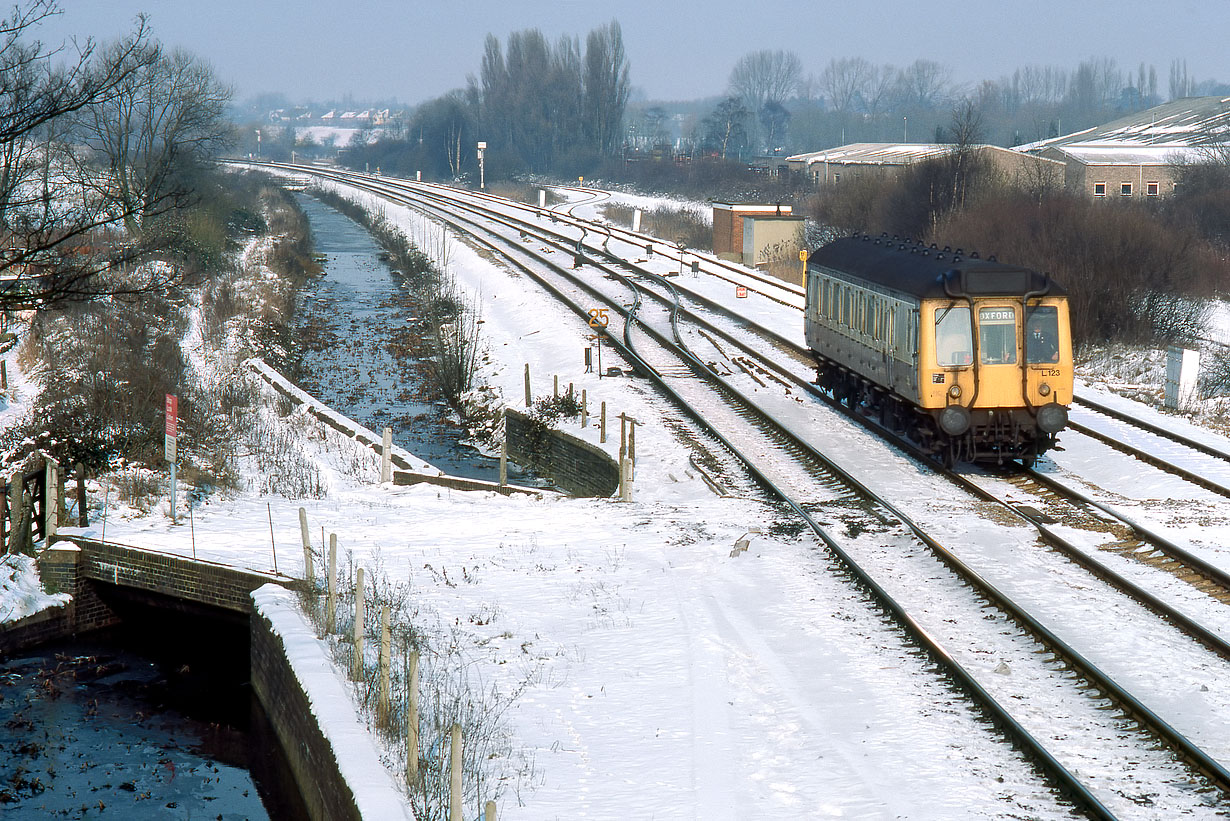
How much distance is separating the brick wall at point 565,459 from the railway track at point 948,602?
2107mm

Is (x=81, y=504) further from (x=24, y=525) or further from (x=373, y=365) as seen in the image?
(x=373, y=365)

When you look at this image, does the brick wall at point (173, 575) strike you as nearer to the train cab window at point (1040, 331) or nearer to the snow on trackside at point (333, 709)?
the snow on trackside at point (333, 709)

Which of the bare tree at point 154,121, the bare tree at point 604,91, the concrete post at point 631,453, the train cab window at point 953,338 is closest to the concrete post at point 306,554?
the concrete post at point 631,453

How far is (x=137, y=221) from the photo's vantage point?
146 ft

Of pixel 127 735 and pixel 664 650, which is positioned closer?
pixel 664 650

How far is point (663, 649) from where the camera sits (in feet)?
39.1

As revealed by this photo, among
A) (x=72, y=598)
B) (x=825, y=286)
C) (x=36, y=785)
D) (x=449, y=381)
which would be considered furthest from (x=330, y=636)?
(x=449, y=381)

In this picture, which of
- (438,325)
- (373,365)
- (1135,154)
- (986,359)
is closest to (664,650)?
(986,359)

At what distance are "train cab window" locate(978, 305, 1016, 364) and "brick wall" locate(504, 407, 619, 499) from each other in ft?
19.2

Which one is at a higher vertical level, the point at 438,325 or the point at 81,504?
the point at 438,325

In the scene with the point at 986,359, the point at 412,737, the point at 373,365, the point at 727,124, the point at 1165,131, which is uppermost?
the point at 727,124

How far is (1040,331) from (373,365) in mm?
22368

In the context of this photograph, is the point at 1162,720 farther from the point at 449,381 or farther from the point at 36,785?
the point at 449,381

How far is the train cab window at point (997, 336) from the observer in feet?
59.0
